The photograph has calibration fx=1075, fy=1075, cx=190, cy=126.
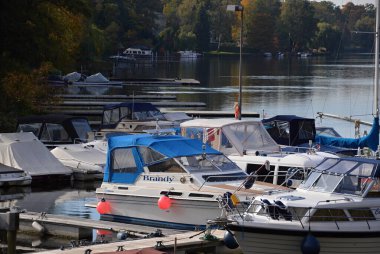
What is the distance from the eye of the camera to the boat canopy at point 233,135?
3178 cm

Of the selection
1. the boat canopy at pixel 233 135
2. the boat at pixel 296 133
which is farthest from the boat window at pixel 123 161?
the boat at pixel 296 133

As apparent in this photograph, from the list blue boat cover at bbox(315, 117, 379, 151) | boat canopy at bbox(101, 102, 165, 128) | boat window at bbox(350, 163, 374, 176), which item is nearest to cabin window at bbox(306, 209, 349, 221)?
boat window at bbox(350, 163, 374, 176)

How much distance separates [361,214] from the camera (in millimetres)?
21781

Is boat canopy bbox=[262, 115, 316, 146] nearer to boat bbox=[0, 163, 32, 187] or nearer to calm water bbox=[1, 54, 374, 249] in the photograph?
calm water bbox=[1, 54, 374, 249]

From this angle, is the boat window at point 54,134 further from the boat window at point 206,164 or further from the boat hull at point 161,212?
the boat window at point 206,164

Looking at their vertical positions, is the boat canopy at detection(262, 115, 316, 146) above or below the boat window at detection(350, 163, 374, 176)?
below

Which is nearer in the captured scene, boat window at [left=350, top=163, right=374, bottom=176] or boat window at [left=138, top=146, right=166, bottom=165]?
boat window at [left=350, top=163, right=374, bottom=176]

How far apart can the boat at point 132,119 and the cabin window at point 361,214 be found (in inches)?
852

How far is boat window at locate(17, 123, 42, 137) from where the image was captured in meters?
40.2

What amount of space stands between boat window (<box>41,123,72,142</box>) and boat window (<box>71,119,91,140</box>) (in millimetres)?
541

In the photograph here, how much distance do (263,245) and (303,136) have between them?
633 inches

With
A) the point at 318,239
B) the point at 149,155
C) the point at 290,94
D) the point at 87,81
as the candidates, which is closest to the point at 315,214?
the point at 318,239

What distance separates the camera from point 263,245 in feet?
70.1

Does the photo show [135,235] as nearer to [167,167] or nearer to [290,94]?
[167,167]
